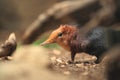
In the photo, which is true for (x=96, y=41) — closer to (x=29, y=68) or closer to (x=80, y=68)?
(x=80, y=68)

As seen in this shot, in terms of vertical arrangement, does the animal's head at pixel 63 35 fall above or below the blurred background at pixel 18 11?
below

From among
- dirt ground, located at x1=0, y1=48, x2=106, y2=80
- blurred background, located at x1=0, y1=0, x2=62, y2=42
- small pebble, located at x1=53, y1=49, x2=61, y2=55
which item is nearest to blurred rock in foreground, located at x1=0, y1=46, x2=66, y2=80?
dirt ground, located at x1=0, y1=48, x2=106, y2=80

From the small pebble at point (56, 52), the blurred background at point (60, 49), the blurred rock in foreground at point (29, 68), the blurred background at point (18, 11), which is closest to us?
the blurred rock in foreground at point (29, 68)

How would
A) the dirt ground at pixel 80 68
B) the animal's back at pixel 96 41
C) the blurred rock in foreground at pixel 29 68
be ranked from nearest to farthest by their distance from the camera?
the blurred rock in foreground at pixel 29 68 < the dirt ground at pixel 80 68 < the animal's back at pixel 96 41

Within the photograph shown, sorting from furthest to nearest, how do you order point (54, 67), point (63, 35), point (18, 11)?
point (18, 11)
point (63, 35)
point (54, 67)

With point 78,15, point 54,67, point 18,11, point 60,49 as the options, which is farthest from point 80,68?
point 18,11

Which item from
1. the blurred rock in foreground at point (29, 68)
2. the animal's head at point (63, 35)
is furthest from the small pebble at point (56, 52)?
the blurred rock in foreground at point (29, 68)

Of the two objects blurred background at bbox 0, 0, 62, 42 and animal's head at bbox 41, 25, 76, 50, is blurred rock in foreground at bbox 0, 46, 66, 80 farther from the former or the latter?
blurred background at bbox 0, 0, 62, 42

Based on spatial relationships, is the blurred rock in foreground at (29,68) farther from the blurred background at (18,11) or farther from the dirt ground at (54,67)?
the blurred background at (18,11)

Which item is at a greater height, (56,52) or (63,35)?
(56,52)

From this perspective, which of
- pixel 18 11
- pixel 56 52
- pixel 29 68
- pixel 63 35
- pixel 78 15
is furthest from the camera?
pixel 18 11

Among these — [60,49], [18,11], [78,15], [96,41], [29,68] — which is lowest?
[29,68]

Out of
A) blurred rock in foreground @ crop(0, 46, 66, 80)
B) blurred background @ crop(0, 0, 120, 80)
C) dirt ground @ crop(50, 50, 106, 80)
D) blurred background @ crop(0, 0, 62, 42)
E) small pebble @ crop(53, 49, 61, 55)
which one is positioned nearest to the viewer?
blurred rock in foreground @ crop(0, 46, 66, 80)
